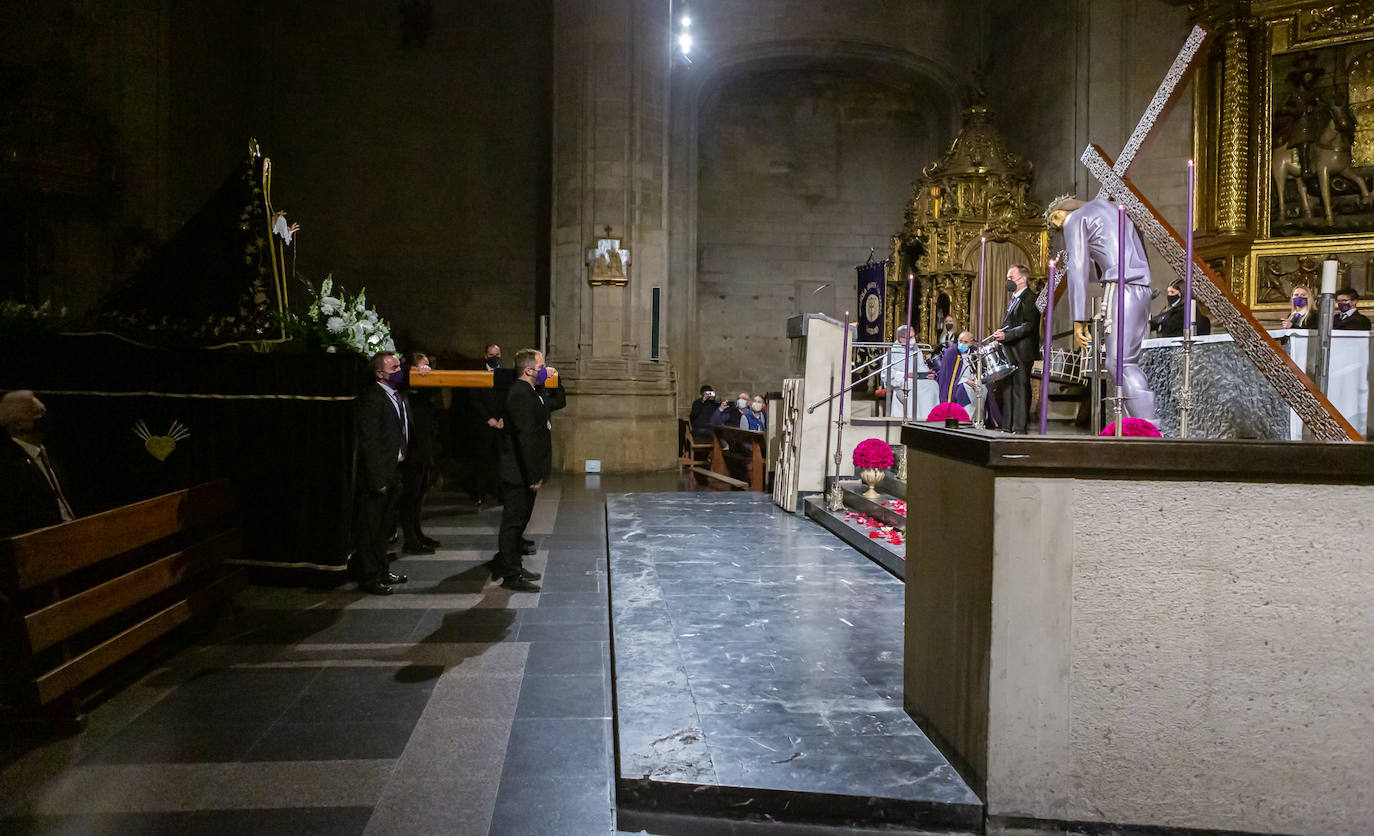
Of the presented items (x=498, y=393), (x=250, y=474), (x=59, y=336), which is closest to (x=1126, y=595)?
(x=250, y=474)

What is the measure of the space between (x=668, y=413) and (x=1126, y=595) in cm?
1044

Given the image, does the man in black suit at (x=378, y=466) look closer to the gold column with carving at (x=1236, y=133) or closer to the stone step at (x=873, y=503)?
the stone step at (x=873, y=503)

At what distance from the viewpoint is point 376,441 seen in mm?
4969

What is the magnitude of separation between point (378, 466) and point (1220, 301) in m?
4.58

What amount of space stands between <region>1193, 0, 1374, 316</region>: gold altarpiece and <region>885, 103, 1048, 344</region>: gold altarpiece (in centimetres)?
254

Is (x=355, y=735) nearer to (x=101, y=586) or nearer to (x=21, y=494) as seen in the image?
Result: (x=101, y=586)

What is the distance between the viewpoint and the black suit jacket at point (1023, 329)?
224 inches

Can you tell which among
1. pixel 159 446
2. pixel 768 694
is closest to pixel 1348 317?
pixel 768 694

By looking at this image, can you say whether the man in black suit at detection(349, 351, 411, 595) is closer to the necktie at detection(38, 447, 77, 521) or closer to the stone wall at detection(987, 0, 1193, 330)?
the necktie at detection(38, 447, 77, 521)

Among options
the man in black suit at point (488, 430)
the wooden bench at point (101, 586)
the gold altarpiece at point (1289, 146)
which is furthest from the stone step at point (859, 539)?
the gold altarpiece at point (1289, 146)

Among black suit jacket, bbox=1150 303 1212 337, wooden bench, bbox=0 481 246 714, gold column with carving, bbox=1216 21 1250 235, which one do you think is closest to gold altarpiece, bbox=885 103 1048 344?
gold column with carving, bbox=1216 21 1250 235

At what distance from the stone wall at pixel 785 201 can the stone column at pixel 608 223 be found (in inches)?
127

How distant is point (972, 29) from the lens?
14.4m

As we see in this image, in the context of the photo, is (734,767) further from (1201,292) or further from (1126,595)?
(1201,292)
